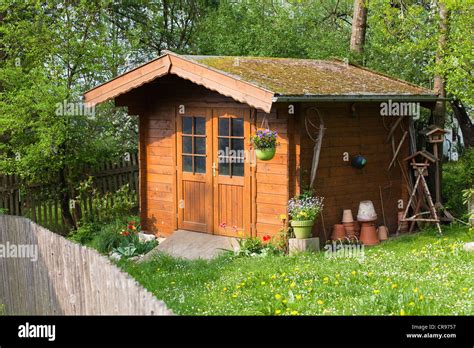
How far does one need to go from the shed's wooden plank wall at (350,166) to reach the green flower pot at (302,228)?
79 cm

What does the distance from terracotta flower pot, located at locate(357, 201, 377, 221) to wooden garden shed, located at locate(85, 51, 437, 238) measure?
0.23 meters

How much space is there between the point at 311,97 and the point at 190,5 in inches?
509

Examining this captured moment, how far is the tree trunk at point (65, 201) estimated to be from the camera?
15844 mm

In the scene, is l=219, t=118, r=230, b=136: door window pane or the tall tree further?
the tall tree

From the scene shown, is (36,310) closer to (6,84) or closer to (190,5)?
(6,84)

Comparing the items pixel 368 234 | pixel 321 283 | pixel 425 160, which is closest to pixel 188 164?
pixel 368 234

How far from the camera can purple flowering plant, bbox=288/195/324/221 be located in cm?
A: 1216

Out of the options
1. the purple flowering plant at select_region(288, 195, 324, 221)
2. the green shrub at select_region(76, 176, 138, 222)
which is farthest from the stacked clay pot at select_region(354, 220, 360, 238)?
the green shrub at select_region(76, 176, 138, 222)

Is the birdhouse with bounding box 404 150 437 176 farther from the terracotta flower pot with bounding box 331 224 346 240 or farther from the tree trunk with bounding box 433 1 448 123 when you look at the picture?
the terracotta flower pot with bounding box 331 224 346 240

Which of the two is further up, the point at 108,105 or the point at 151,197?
the point at 108,105

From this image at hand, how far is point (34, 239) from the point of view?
31.3ft

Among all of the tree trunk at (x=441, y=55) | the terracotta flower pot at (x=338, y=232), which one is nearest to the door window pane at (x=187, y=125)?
the terracotta flower pot at (x=338, y=232)

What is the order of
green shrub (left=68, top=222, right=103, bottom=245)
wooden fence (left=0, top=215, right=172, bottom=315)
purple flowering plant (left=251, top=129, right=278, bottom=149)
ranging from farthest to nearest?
green shrub (left=68, top=222, right=103, bottom=245)
purple flowering plant (left=251, top=129, right=278, bottom=149)
wooden fence (left=0, top=215, right=172, bottom=315)
